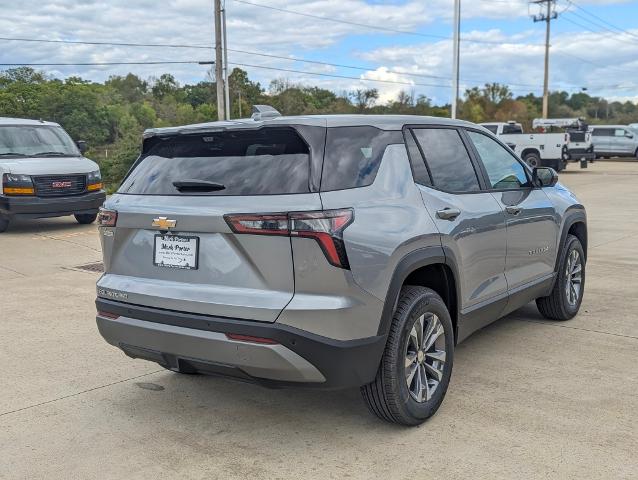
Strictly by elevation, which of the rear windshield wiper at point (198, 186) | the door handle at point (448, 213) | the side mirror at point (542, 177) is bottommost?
the door handle at point (448, 213)

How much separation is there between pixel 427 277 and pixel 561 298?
2246 millimetres

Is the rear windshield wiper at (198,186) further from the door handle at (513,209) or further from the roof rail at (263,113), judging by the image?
the door handle at (513,209)

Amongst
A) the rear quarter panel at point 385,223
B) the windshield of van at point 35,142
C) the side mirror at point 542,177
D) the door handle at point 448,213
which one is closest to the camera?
the rear quarter panel at point 385,223

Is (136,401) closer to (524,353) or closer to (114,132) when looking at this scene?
(524,353)

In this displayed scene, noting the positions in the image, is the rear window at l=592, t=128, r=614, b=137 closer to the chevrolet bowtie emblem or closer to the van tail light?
the van tail light

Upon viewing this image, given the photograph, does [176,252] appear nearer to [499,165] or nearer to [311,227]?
[311,227]

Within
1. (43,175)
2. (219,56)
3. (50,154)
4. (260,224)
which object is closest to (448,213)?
(260,224)

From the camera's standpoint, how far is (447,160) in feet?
14.3

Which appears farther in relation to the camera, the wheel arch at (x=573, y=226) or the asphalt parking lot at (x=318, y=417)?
the wheel arch at (x=573, y=226)

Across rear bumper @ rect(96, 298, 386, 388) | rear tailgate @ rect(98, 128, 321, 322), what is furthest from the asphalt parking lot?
rear tailgate @ rect(98, 128, 321, 322)

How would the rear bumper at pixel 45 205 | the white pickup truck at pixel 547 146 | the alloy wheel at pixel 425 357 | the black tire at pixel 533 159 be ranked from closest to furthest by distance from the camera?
the alloy wheel at pixel 425 357
the rear bumper at pixel 45 205
the white pickup truck at pixel 547 146
the black tire at pixel 533 159

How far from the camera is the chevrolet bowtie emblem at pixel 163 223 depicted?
346 cm

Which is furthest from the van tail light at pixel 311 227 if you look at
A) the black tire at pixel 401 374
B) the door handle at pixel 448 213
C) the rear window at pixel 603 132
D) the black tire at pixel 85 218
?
the rear window at pixel 603 132

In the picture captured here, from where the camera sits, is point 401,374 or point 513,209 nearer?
point 401,374
